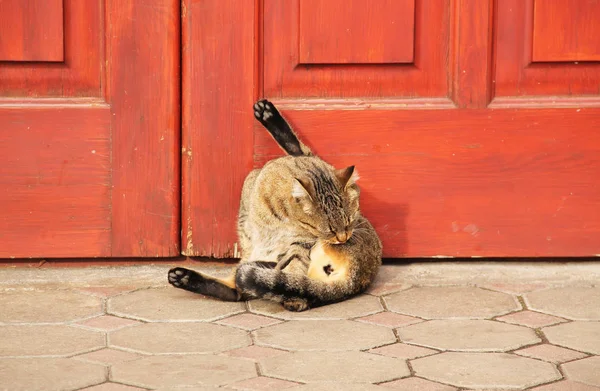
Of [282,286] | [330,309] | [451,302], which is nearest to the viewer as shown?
[282,286]

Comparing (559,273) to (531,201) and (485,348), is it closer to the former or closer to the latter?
(531,201)

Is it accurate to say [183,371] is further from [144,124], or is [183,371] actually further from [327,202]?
[144,124]

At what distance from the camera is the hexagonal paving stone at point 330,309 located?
11.6ft

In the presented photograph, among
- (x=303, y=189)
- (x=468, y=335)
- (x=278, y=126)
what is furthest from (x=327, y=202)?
(x=468, y=335)

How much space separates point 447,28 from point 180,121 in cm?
114

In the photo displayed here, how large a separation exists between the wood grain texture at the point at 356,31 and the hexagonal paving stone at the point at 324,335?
1126mm

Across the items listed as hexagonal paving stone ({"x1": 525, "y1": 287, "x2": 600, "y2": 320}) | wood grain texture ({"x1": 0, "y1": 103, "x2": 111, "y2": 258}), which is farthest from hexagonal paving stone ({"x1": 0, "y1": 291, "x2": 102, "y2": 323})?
hexagonal paving stone ({"x1": 525, "y1": 287, "x2": 600, "y2": 320})

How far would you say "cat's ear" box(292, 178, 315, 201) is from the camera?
375 cm

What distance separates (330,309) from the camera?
3.61 m

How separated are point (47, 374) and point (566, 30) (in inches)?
94.7

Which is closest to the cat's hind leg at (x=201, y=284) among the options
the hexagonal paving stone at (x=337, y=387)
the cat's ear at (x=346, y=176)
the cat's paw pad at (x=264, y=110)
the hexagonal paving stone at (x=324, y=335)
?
the hexagonal paving stone at (x=324, y=335)

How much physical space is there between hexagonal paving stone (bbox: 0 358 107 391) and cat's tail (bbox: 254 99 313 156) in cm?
131

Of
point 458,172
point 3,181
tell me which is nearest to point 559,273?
point 458,172

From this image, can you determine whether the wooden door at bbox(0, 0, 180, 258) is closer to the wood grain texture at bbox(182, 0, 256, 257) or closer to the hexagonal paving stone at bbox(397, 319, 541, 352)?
the wood grain texture at bbox(182, 0, 256, 257)
